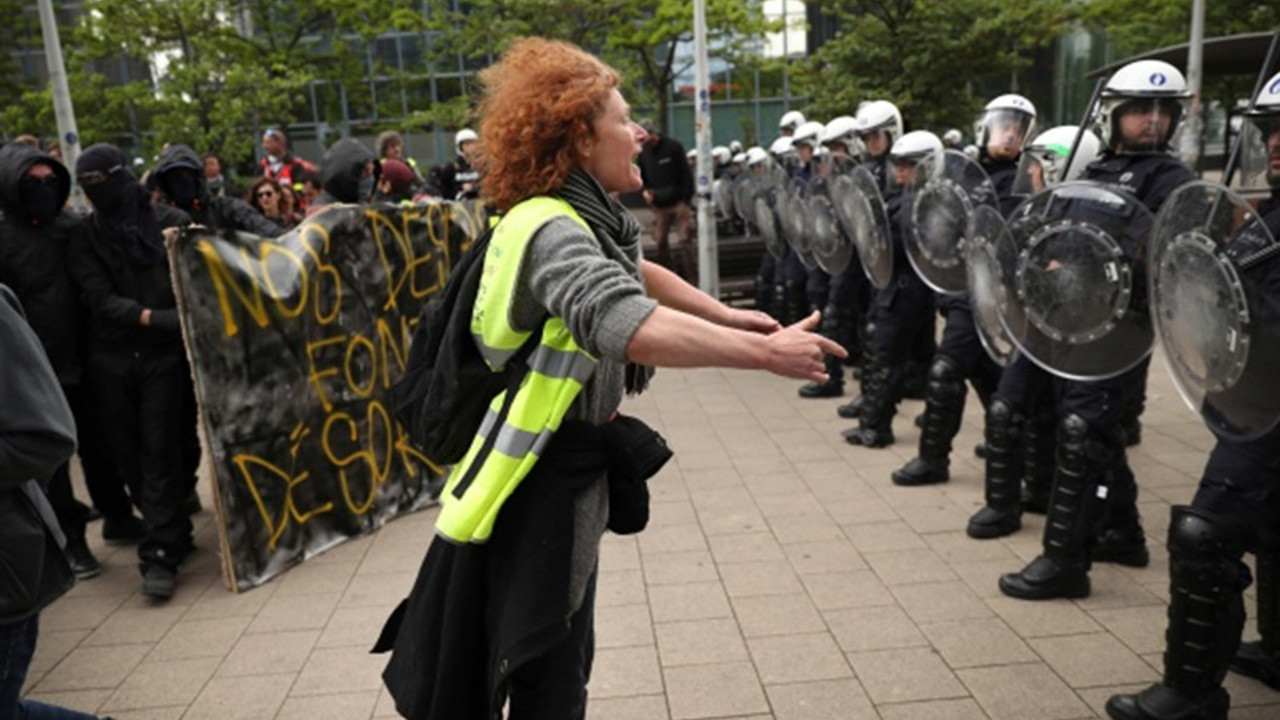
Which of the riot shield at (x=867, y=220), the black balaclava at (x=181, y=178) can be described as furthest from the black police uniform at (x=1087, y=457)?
the black balaclava at (x=181, y=178)

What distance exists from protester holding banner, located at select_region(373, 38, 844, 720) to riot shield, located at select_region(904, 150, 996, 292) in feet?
10.7

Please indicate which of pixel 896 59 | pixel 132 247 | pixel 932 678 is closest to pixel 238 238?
pixel 132 247

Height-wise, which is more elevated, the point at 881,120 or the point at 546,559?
the point at 881,120

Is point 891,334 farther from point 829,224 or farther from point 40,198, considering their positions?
point 40,198

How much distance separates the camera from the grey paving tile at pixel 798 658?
11.4 ft

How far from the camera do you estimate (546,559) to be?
6.81ft

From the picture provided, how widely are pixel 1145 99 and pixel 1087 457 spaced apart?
4.67ft

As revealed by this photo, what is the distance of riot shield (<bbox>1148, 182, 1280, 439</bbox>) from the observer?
2539 millimetres

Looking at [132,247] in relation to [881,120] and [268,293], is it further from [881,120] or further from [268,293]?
[881,120]

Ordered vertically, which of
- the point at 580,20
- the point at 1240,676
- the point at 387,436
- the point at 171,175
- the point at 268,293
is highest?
the point at 580,20

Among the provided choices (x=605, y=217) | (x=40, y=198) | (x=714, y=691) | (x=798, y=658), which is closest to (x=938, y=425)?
(x=798, y=658)

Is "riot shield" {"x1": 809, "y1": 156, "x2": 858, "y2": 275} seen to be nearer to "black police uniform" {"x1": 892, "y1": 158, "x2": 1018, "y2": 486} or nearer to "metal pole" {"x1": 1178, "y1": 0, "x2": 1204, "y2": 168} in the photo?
"black police uniform" {"x1": 892, "y1": 158, "x2": 1018, "y2": 486}

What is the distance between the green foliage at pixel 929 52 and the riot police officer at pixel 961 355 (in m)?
14.8

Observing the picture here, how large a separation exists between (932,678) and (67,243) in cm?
419
